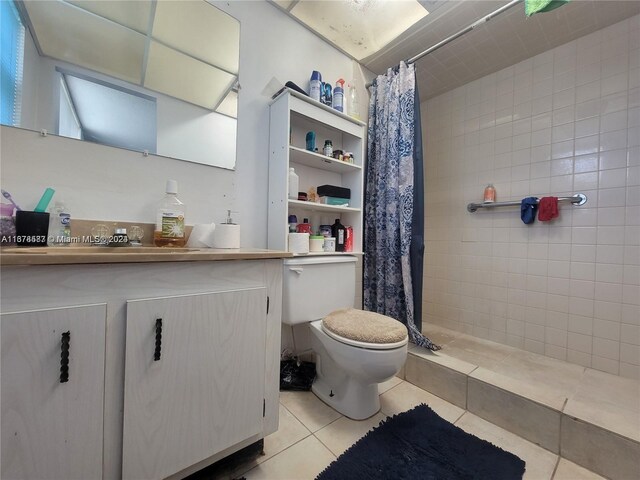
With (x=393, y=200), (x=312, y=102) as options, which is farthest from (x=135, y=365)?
(x=393, y=200)

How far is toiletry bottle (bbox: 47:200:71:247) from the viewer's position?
863mm

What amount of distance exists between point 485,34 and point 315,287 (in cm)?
185

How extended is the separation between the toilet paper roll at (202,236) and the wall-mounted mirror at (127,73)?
1.16ft

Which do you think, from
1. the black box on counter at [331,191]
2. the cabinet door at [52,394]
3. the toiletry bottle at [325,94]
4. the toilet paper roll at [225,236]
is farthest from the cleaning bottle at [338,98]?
the cabinet door at [52,394]

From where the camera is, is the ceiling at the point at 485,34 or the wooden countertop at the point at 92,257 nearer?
the wooden countertop at the point at 92,257

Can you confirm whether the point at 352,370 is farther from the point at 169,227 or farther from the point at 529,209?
the point at 529,209

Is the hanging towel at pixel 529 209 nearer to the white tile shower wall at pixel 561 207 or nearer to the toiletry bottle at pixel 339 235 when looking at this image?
the white tile shower wall at pixel 561 207

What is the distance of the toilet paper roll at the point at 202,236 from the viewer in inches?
41.7

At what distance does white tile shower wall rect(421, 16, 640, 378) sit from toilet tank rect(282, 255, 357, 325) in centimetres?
113

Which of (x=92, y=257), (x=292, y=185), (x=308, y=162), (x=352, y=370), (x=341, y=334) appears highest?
(x=308, y=162)

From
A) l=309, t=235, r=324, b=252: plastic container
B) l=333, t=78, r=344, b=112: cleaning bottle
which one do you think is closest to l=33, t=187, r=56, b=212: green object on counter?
l=309, t=235, r=324, b=252: plastic container

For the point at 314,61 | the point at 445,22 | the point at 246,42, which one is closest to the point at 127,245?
the point at 246,42

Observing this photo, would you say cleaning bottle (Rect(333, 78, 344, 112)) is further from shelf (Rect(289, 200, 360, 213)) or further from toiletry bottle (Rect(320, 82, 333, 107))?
shelf (Rect(289, 200, 360, 213))

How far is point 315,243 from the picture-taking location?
1450 mm
